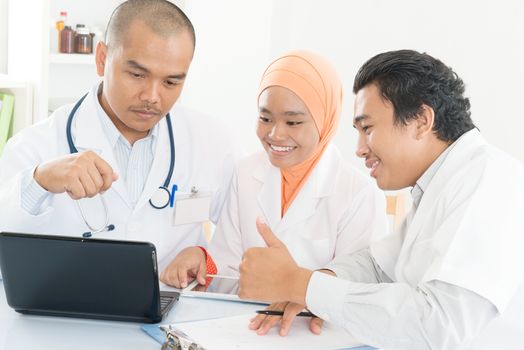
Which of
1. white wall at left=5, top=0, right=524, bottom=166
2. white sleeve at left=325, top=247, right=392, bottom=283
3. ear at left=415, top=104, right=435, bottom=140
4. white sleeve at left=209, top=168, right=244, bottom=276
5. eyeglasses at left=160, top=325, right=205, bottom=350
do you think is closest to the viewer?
eyeglasses at left=160, top=325, right=205, bottom=350

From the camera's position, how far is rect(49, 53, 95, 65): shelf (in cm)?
309

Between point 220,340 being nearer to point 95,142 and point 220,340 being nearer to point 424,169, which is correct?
point 424,169

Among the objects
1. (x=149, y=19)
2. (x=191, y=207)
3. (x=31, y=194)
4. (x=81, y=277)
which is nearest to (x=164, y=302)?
(x=81, y=277)

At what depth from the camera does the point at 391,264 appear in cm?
171

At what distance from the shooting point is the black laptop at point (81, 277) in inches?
56.5

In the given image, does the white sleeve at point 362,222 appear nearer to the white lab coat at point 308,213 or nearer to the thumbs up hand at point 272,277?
the white lab coat at point 308,213

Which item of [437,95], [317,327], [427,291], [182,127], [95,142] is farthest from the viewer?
[182,127]

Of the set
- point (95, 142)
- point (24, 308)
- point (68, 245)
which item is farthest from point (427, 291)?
point (95, 142)

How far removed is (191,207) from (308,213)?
0.33m

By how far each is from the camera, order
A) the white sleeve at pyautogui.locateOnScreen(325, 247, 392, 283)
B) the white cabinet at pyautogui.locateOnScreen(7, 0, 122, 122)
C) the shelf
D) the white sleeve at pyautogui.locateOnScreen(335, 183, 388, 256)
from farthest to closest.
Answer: the shelf < the white cabinet at pyautogui.locateOnScreen(7, 0, 122, 122) < the white sleeve at pyautogui.locateOnScreen(335, 183, 388, 256) < the white sleeve at pyautogui.locateOnScreen(325, 247, 392, 283)

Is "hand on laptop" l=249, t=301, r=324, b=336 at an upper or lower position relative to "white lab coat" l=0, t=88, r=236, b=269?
lower

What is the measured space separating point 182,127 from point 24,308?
0.80 meters

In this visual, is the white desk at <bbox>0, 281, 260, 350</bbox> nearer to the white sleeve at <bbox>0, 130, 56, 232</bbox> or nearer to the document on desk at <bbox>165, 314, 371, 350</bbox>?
the document on desk at <bbox>165, 314, 371, 350</bbox>

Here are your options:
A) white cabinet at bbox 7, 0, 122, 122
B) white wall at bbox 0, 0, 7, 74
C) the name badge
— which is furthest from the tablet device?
white wall at bbox 0, 0, 7, 74
